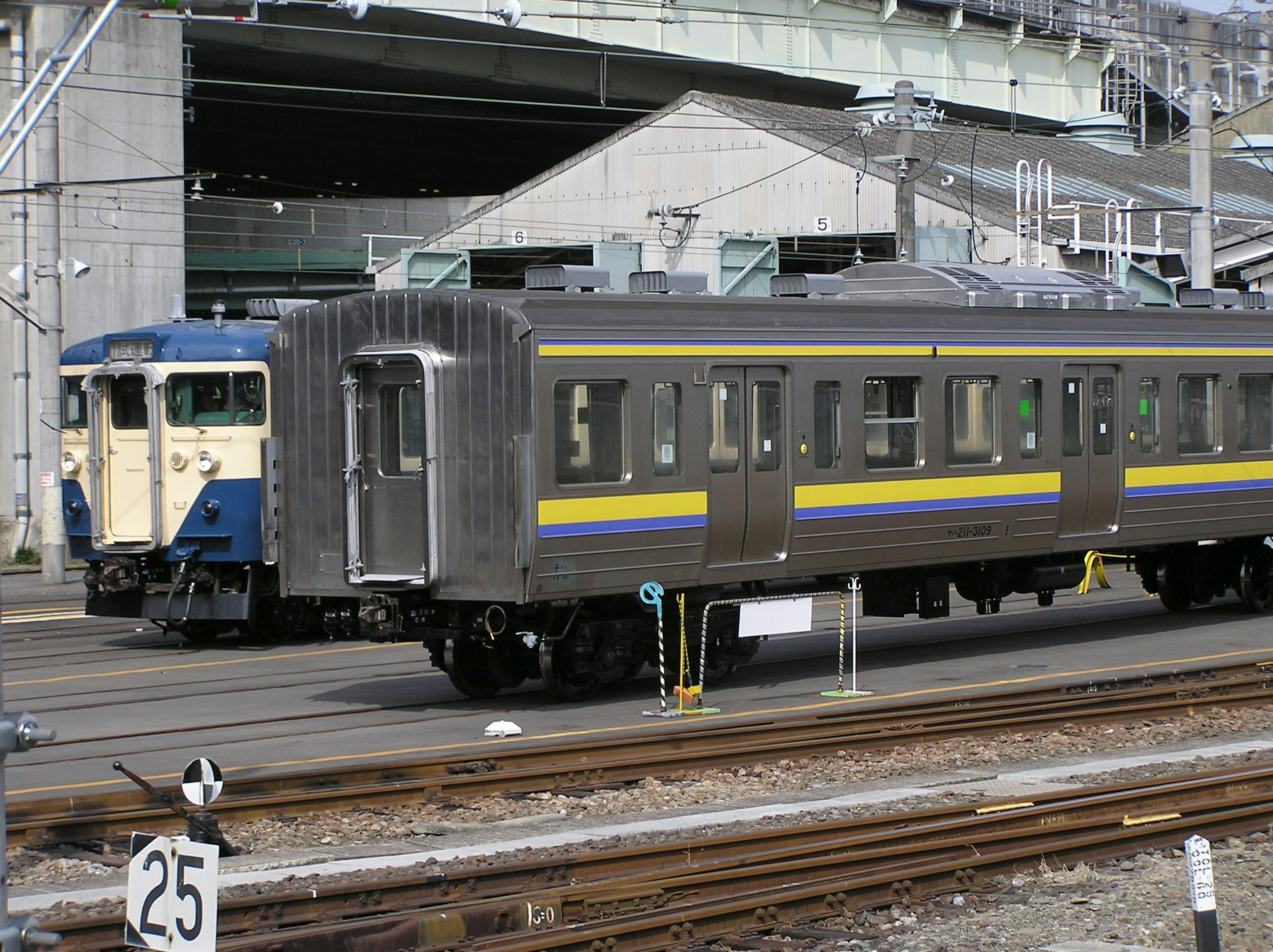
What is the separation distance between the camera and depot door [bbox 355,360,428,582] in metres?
14.5

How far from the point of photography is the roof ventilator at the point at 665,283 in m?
16.3

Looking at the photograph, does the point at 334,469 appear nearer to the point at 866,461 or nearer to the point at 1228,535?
the point at 866,461

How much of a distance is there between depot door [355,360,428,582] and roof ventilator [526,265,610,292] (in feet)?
4.95

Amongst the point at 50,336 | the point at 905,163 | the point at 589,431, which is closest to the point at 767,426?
the point at 589,431

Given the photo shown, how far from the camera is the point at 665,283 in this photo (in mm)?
16344

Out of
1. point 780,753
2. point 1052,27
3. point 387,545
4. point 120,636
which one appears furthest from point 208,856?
point 1052,27

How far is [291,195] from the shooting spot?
221ft

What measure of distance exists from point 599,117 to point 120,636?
33310mm

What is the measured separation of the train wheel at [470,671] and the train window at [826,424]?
11.9 ft

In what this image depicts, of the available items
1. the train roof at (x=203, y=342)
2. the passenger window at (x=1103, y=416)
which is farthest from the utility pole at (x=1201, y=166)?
the train roof at (x=203, y=342)

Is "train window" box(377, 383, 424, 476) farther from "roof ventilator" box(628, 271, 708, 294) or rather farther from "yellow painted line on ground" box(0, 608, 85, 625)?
"yellow painted line on ground" box(0, 608, 85, 625)

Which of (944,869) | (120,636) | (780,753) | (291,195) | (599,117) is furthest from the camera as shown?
(291,195)

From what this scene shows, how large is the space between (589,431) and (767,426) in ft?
6.86

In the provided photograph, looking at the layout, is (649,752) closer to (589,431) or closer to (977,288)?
(589,431)
